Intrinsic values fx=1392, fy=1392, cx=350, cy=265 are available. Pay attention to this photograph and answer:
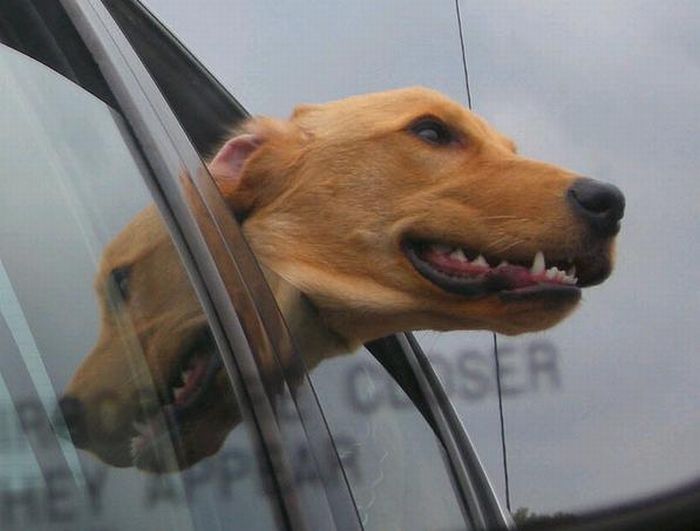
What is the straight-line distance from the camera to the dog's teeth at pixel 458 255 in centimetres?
202

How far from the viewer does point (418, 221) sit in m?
2.03

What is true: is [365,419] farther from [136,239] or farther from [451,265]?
[136,239]

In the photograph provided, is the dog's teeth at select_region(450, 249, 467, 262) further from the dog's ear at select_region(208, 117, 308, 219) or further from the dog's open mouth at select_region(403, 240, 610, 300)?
the dog's ear at select_region(208, 117, 308, 219)

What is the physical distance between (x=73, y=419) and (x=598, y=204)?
→ 84 cm

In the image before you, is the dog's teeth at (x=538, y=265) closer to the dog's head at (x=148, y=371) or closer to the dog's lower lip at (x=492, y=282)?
the dog's lower lip at (x=492, y=282)

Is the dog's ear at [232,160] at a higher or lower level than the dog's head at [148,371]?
higher

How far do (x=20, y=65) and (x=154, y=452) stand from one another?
0.56 m

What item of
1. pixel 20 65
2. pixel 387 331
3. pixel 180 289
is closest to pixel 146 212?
pixel 180 289

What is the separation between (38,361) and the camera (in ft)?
5.68

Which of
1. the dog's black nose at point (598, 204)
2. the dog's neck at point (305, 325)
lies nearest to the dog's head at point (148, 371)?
the dog's neck at point (305, 325)

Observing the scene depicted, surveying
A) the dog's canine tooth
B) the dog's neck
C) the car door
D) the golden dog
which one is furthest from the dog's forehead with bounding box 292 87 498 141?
the dog's canine tooth

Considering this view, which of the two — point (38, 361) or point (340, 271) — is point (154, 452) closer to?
point (38, 361)

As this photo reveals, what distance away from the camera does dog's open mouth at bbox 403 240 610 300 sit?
2006 mm

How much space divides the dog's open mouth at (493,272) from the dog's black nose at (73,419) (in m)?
0.56
